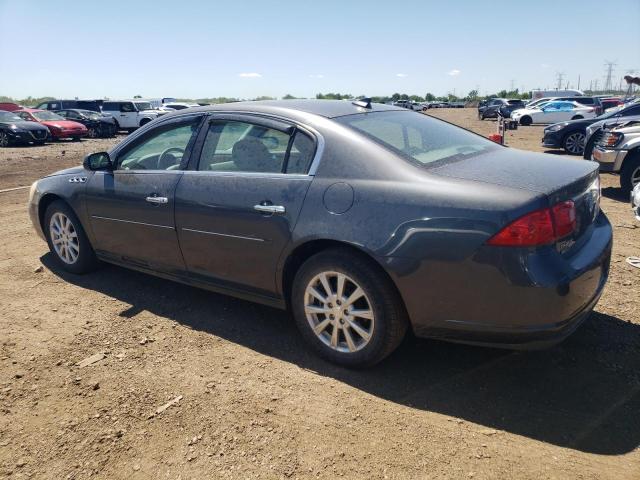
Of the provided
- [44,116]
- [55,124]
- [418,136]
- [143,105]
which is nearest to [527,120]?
[143,105]

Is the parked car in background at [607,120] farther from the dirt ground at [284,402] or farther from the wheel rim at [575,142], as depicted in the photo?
the dirt ground at [284,402]

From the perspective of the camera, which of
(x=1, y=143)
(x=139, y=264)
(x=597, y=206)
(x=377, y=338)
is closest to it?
(x=377, y=338)

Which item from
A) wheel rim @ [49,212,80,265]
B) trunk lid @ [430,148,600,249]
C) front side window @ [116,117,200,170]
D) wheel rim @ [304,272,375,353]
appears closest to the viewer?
trunk lid @ [430,148,600,249]

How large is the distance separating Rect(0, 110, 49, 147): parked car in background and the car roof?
18.4 m

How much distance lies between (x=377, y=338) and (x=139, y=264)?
2.27 meters

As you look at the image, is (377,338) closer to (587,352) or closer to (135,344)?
(587,352)

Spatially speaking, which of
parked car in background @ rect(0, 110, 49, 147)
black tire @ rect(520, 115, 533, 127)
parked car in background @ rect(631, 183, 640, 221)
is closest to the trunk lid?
parked car in background @ rect(631, 183, 640, 221)

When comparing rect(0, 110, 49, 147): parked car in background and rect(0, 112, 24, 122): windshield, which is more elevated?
rect(0, 112, 24, 122): windshield

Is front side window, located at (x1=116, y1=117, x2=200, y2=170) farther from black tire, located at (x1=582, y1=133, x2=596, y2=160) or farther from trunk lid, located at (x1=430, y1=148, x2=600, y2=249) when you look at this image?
black tire, located at (x1=582, y1=133, x2=596, y2=160)

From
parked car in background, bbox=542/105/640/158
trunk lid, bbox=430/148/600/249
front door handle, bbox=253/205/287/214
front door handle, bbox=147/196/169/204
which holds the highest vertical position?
trunk lid, bbox=430/148/600/249

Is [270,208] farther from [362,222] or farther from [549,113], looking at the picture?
[549,113]

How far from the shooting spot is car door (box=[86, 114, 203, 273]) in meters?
3.79

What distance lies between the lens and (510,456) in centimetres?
234

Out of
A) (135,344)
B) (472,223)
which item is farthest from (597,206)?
(135,344)
